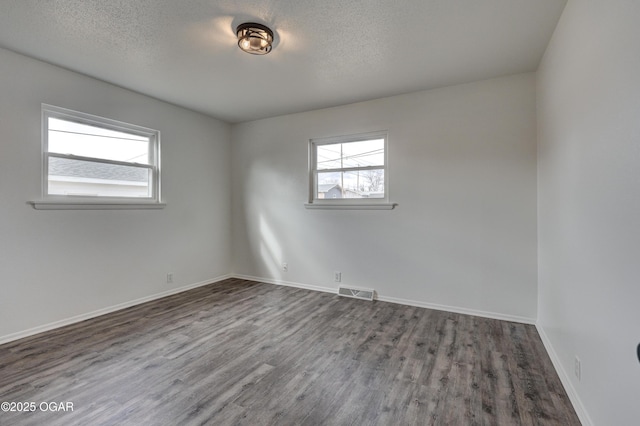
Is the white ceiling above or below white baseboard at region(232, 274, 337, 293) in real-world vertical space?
above

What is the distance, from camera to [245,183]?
16.2 ft

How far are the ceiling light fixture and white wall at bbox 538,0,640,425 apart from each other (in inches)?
83.5

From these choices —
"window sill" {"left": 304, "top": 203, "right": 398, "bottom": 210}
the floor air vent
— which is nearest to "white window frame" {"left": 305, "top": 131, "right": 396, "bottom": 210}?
"window sill" {"left": 304, "top": 203, "right": 398, "bottom": 210}

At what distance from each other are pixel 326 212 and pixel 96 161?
2.92m

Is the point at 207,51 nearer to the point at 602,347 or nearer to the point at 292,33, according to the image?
the point at 292,33

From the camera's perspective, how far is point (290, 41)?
8.04 feet

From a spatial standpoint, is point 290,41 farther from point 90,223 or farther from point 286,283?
point 286,283

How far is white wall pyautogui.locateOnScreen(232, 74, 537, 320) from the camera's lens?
10.0 ft

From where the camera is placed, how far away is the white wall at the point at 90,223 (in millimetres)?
2627

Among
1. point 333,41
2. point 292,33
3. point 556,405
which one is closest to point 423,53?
point 333,41

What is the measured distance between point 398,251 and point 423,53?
89.2 inches

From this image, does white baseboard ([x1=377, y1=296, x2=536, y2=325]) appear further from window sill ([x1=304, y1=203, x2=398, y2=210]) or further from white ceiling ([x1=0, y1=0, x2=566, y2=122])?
white ceiling ([x1=0, y1=0, x2=566, y2=122])

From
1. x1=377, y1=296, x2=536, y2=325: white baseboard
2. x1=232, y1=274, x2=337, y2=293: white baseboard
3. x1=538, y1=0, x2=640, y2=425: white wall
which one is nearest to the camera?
x1=538, y1=0, x2=640, y2=425: white wall

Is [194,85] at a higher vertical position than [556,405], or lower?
higher
